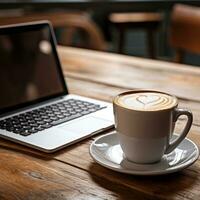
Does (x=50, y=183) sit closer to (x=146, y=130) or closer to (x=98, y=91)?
(x=146, y=130)

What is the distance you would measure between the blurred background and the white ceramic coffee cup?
1.00m

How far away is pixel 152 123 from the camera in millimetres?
687

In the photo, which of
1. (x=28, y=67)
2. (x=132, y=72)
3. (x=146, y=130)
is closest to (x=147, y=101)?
(x=146, y=130)

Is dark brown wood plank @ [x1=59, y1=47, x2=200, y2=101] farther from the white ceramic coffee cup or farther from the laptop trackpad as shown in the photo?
the white ceramic coffee cup

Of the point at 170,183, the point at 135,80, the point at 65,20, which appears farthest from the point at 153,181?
the point at 65,20

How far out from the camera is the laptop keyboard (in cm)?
89

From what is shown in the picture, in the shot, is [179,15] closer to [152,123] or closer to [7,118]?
[7,118]

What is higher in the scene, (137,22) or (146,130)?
(146,130)

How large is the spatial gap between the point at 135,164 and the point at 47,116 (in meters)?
0.29

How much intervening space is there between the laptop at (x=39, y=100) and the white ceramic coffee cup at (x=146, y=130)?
15 centimetres

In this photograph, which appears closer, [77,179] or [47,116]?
[77,179]

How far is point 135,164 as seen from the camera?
725mm

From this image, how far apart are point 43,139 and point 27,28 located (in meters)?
0.36

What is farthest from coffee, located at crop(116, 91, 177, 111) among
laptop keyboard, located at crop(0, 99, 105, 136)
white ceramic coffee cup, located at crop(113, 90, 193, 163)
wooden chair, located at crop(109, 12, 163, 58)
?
wooden chair, located at crop(109, 12, 163, 58)
